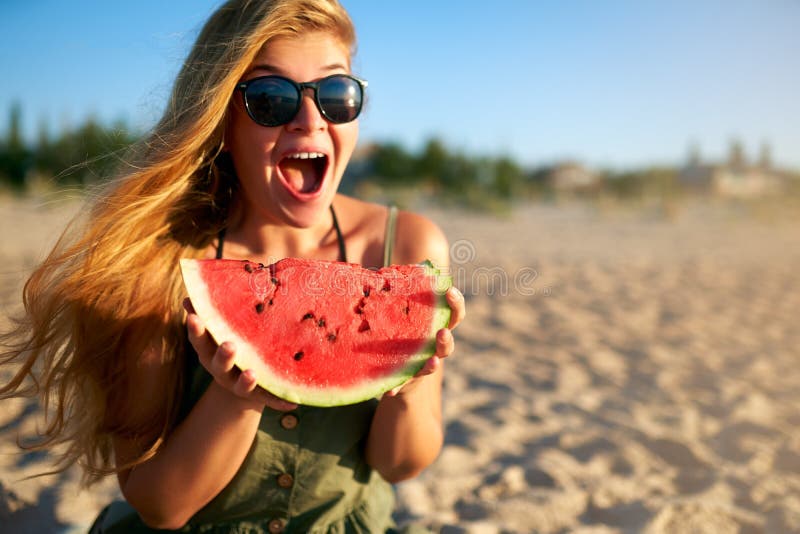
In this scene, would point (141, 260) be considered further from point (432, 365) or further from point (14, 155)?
point (14, 155)

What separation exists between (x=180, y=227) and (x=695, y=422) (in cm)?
324

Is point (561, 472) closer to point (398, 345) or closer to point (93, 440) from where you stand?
point (398, 345)

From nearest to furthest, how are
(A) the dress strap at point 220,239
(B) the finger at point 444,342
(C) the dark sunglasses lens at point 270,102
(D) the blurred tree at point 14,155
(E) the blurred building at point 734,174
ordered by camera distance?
1. (B) the finger at point 444,342
2. (C) the dark sunglasses lens at point 270,102
3. (A) the dress strap at point 220,239
4. (D) the blurred tree at point 14,155
5. (E) the blurred building at point 734,174

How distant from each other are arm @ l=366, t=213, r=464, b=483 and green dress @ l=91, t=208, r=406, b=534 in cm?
10

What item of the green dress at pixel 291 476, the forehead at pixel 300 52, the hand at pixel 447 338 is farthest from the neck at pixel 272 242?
the hand at pixel 447 338

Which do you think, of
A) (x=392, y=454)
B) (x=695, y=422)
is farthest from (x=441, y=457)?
(x=695, y=422)

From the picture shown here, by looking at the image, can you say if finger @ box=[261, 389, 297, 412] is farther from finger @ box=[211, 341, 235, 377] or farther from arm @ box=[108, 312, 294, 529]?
finger @ box=[211, 341, 235, 377]

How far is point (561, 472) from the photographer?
286cm

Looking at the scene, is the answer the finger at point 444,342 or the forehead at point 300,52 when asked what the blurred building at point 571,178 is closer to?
the forehead at point 300,52

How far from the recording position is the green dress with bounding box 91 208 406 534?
162cm

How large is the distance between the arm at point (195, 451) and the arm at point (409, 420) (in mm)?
343

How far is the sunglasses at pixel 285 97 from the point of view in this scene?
5.16ft

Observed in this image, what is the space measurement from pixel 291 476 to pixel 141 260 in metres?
0.77

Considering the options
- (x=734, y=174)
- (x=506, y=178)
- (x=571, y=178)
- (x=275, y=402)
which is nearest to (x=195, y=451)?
(x=275, y=402)
